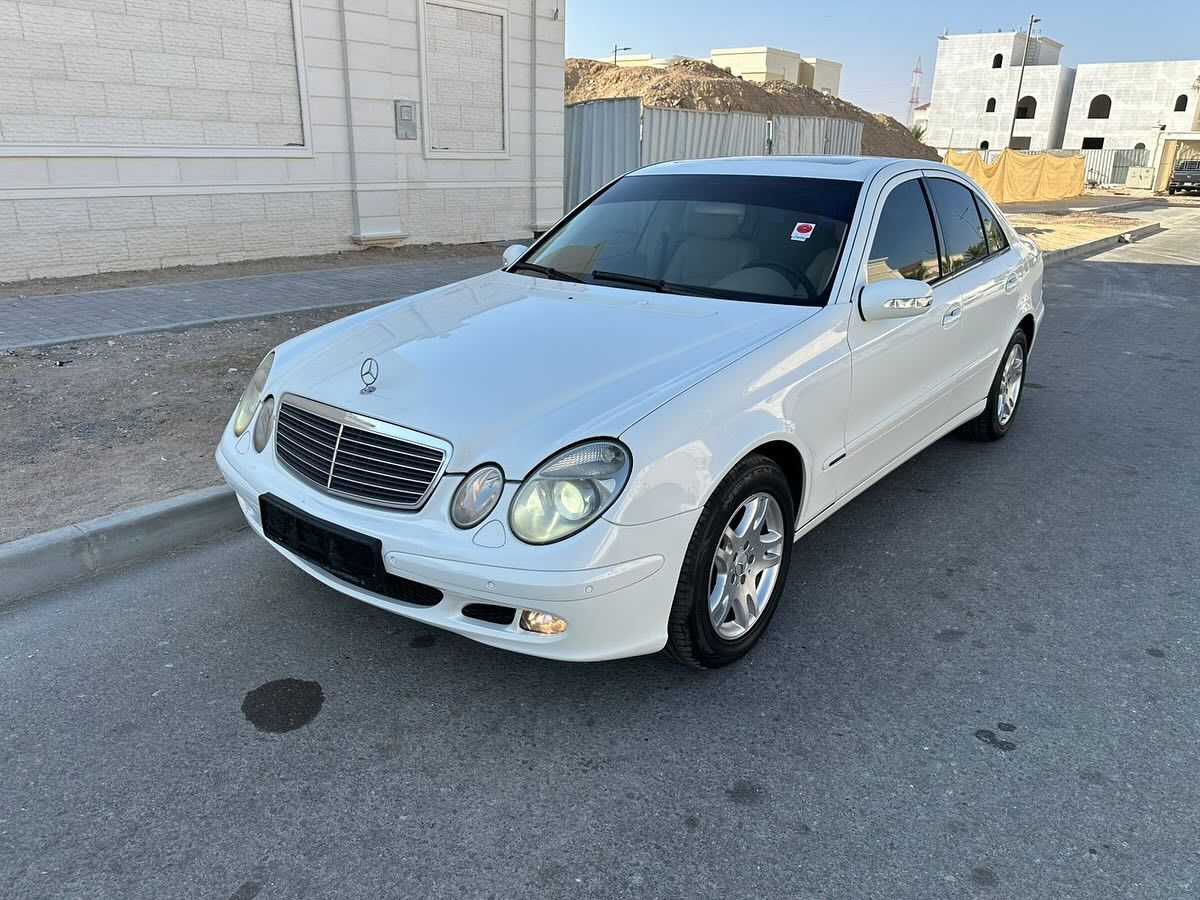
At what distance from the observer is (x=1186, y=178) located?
4081 centimetres

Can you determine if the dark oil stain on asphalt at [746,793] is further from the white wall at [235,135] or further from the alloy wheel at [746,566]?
the white wall at [235,135]

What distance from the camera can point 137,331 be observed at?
23.6ft

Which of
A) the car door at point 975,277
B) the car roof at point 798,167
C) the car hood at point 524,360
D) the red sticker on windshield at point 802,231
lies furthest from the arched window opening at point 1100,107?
the car hood at point 524,360

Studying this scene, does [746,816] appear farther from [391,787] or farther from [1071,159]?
[1071,159]

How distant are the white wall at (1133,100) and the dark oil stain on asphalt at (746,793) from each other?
247ft

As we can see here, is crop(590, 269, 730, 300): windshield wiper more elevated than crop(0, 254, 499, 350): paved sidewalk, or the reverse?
crop(590, 269, 730, 300): windshield wiper

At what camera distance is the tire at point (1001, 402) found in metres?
5.29

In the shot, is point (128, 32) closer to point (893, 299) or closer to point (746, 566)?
point (893, 299)

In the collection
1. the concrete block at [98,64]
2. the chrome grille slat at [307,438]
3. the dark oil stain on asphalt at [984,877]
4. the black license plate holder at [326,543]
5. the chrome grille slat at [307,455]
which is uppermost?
the concrete block at [98,64]

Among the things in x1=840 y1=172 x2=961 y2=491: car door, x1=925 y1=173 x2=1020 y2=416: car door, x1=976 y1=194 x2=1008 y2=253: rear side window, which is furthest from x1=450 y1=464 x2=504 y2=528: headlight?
x1=976 y1=194 x2=1008 y2=253: rear side window

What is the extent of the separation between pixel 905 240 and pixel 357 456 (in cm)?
269

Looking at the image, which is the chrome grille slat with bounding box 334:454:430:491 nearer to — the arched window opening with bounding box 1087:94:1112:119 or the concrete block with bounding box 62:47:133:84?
the concrete block with bounding box 62:47:133:84

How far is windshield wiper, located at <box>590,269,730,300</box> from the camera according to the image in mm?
3654

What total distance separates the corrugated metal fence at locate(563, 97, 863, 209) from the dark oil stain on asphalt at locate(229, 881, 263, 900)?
14.6 m
